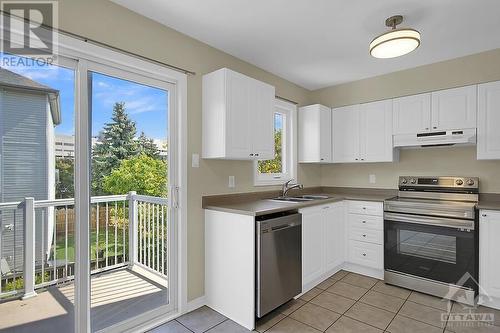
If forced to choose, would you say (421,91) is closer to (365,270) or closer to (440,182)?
(440,182)

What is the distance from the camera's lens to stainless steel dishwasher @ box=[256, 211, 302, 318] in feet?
7.55

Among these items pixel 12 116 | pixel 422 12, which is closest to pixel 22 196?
pixel 12 116

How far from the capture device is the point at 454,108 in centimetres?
305

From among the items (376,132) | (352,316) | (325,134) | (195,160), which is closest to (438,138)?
(376,132)

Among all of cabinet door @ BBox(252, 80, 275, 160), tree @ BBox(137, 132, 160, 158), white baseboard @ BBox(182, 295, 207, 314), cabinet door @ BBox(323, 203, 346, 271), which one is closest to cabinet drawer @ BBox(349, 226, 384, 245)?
cabinet door @ BBox(323, 203, 346, 271)

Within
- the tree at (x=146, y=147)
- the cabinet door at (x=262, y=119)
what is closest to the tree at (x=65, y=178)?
the tree at (x=146, y=147)

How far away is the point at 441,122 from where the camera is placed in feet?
10.3

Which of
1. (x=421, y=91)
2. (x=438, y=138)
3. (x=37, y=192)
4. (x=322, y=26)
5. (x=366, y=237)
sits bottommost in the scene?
(x=366, y=237)

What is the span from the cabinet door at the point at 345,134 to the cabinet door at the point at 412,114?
1.73 ft

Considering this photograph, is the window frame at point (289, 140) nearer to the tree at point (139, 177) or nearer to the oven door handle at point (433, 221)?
the oven door handle at point (433, 221)

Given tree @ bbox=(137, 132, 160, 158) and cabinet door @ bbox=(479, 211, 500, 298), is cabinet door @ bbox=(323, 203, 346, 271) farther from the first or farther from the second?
tree @ bbox=(137, 132, 160, 158)

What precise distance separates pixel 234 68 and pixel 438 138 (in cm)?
248

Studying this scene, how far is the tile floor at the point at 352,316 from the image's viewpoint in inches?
88.6

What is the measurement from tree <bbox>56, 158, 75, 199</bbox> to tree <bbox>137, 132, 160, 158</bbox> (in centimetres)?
54
